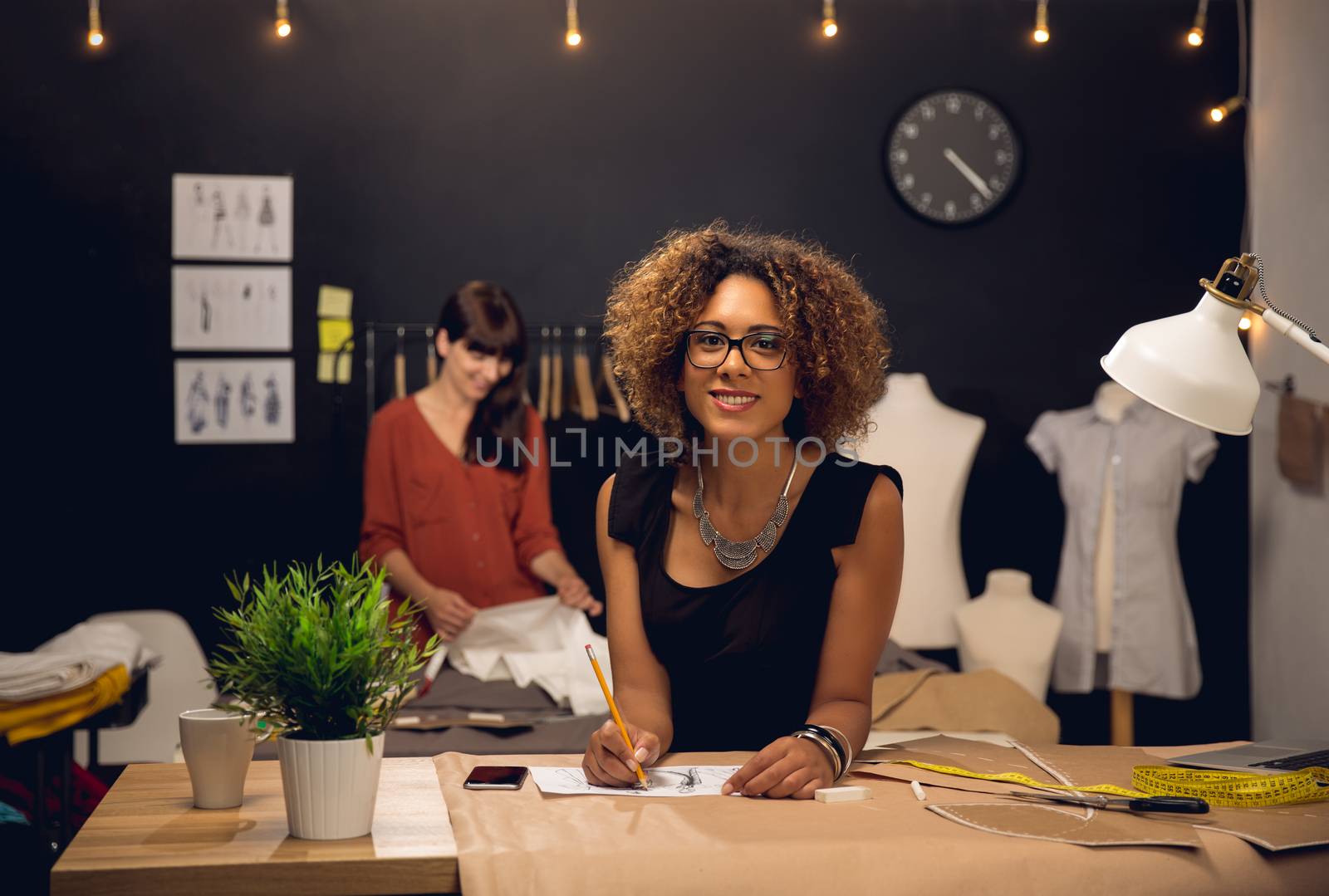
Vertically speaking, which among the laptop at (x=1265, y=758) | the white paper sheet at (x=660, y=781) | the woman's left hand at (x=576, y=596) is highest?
the laptop at (x=1265, y=758)

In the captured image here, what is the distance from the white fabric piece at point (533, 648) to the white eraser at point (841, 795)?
214cm

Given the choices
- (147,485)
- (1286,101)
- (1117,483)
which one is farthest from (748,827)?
(1286,101)

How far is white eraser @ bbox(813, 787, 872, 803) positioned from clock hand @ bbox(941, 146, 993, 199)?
3.89m

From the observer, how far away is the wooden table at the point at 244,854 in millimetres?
1287

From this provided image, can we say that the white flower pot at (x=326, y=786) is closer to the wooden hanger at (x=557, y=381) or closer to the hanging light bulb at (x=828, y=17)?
the wooden hanger at (x=557, y=381)

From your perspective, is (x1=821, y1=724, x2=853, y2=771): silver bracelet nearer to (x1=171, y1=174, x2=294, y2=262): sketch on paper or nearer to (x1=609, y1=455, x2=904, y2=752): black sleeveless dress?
(x1=609, y1=455, x2=904, y2=752): black sleeveless dress

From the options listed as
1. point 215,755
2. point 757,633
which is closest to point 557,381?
point 757,633

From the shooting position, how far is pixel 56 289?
466 cm

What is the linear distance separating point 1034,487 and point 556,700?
2399mm

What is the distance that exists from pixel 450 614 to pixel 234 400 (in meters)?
1.32

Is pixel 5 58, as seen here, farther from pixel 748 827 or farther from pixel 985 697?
pixel 748 827

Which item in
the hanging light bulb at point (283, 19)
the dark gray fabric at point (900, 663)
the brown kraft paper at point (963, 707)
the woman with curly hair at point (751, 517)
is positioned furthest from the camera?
the hanging light bulb at point (283, 19)

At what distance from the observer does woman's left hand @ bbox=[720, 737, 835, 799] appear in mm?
1593

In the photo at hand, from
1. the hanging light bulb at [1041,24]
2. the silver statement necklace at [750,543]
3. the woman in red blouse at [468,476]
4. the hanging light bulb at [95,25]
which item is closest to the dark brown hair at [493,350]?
the woman in red blouse at [468,476]
